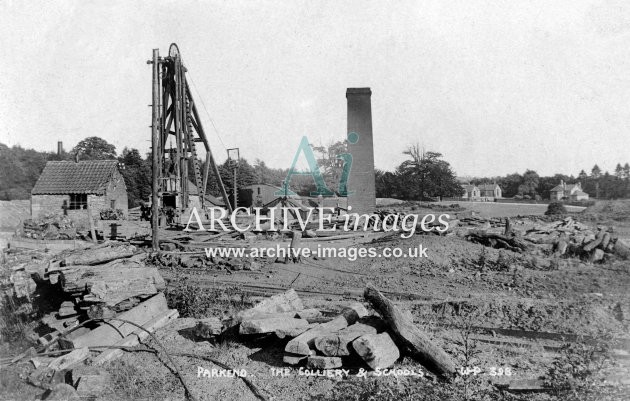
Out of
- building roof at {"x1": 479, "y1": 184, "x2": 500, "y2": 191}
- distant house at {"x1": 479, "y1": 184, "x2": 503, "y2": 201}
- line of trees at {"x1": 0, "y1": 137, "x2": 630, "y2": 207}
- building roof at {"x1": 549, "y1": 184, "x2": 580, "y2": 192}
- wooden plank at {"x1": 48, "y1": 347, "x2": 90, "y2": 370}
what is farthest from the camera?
building roof at {"x1": 479, "y1": 184, "x2": 500, "y2": 191}

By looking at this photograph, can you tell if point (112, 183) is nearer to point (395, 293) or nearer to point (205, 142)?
point (205, 142)

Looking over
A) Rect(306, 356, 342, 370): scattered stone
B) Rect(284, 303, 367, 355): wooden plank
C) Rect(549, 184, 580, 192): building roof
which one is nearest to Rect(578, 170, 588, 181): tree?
Rect(549, 184, 580, 192): building roof

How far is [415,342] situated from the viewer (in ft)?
15.7

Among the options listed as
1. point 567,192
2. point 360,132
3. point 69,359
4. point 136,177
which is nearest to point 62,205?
point 136,177

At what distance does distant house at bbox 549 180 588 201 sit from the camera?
169 ft

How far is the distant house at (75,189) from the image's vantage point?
27.2 m

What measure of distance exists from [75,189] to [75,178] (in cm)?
132

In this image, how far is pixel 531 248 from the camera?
41.5 feet

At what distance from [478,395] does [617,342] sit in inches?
116

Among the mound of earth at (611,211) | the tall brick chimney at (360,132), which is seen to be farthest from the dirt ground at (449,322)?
the mound of earth at (611,211)

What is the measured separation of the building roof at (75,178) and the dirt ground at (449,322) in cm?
2067

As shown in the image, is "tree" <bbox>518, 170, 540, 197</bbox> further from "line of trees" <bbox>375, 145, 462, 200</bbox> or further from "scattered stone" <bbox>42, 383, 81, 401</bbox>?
"scattered stone" <bbox>42, 383, 81, 401</bbox>

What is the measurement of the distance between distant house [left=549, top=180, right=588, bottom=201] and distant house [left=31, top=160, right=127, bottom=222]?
2173 inches

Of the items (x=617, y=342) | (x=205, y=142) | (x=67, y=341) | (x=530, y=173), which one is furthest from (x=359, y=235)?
(x=530, y=173)
